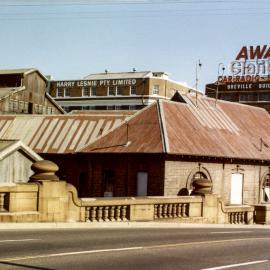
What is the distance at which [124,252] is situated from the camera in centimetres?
1215

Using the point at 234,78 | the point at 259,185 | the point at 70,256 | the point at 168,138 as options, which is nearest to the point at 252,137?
the point at 259,185

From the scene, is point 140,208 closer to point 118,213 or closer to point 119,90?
point 118,213

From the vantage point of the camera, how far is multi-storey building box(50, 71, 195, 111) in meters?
90.3

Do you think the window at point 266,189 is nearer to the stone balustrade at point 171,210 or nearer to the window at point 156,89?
the stone balustrade at point 171,210

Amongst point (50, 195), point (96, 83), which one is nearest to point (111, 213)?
point (50, 195)

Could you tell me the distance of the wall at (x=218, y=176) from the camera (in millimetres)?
33594

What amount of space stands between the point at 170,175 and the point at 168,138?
2476mm

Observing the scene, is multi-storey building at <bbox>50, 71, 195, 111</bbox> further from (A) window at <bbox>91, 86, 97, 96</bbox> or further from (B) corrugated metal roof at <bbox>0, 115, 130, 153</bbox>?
(B) corrugated metal roof at <bbox>0, 115, 130, 153</bbox>

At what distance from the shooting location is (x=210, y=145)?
36.5 metres

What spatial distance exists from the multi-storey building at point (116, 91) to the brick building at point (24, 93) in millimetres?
25219

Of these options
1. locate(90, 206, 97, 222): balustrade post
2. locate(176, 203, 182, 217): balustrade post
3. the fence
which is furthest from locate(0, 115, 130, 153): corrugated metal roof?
locate(90, 206, 97, 222): balustrade post

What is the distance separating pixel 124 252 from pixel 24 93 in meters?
51.4

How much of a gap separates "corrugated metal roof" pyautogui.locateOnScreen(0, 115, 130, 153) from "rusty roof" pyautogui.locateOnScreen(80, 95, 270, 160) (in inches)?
69.7

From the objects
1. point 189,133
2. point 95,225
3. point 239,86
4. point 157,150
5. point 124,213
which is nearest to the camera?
point 95,225
